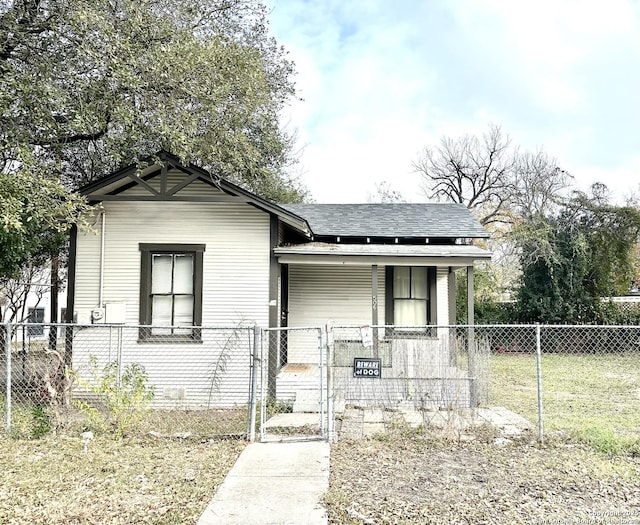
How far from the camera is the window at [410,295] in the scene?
35.9 feet

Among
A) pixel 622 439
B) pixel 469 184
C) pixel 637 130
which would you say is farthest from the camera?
pixel 469 184

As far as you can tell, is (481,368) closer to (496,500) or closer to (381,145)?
(496,500)

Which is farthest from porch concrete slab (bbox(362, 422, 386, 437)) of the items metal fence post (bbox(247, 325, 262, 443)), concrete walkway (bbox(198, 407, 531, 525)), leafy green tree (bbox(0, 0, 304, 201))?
leafy green tree (bbox(0, 0, 304, 201))

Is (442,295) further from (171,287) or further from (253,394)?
(253,394)

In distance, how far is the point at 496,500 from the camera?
465 centimetres

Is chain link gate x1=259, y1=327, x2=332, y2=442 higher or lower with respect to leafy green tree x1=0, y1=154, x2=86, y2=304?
lower

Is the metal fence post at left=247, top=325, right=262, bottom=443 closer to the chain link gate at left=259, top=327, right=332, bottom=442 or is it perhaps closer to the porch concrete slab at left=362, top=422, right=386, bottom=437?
the chain link gate at left=259, top=327, right=332, bottom=442

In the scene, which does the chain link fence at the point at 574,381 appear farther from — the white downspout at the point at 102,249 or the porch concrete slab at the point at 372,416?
the white downspout at the point at 102,249

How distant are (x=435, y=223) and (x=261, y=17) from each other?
6.73 metres

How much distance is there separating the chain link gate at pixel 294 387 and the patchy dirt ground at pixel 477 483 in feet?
2.27

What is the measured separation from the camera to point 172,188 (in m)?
9.38

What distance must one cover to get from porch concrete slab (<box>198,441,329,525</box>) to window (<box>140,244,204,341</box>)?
3.81 metres

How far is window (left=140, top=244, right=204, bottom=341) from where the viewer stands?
9523 millimetres

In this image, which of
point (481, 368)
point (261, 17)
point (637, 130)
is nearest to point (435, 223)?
point (481, 368)
